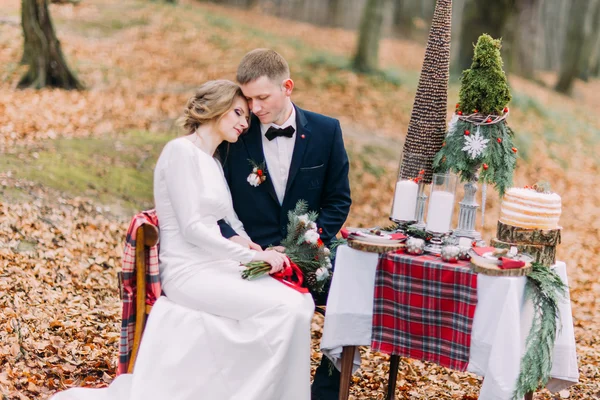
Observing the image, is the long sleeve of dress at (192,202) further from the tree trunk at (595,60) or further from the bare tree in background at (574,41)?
the tree trunk at (595,60)

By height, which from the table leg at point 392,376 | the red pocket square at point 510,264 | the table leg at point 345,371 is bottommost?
the table leg at point 392,376

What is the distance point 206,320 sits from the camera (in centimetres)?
345

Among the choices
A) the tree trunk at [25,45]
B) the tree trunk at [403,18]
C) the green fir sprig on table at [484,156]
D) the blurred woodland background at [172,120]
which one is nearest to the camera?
the green fir sprig on table at [484,156]

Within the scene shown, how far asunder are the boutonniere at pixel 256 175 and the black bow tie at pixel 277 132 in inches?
6.7

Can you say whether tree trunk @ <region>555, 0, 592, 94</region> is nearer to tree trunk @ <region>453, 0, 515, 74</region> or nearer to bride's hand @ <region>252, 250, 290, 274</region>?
tree trunk @ <region>453, 0, 515, 74</region>

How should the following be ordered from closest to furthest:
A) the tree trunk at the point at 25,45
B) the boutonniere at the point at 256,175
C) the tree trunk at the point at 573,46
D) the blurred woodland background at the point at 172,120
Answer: the boutonniere at the point at 256,175, the blurred woodland background at the point at 172,120, the tree trunk at the point at 25,45, the tree trunk at the point at 573,46

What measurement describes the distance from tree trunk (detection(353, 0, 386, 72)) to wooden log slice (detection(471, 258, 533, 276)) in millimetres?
10608

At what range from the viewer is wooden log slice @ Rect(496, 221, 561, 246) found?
3398 mm

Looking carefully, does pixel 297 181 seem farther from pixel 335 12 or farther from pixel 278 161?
pixel 335 12

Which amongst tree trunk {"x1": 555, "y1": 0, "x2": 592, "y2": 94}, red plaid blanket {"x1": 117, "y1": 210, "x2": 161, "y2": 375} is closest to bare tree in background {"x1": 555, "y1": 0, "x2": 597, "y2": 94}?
tree trunk {"x1": 555, "y1": 0, "x2": 592, "y2": 94}

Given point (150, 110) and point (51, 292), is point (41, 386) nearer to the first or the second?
point (51, 292)

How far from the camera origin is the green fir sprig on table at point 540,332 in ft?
10.2

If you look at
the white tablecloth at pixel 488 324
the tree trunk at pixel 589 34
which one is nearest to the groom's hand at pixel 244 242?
the white tablecloth at pixel 488 324

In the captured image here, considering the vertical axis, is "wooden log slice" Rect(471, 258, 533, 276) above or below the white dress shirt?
below
